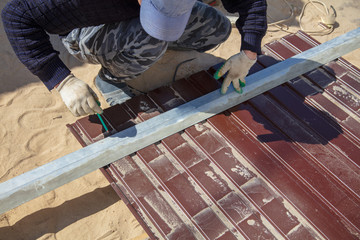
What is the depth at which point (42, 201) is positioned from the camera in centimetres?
218

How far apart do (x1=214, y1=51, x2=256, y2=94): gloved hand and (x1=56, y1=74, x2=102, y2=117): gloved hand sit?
2.82 feet

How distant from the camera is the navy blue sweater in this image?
1.70 metres

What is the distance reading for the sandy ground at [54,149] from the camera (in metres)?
2.08

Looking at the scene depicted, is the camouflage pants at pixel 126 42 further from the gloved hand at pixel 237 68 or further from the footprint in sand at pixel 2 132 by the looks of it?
the footprint in sand at pixel 2 132

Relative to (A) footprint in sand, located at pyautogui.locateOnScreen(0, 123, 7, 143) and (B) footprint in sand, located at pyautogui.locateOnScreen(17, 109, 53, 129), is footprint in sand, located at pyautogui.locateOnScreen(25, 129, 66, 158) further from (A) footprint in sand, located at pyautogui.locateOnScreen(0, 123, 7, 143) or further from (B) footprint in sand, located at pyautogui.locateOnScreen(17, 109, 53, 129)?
(A) footprint in sand, located at pyautogui.locateOnScreen(0, 123, 7, 143)

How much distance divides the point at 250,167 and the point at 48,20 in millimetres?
1415

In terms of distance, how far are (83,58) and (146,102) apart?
0.53m

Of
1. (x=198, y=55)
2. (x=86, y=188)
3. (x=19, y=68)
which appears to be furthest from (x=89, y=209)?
(x=198, y=55)

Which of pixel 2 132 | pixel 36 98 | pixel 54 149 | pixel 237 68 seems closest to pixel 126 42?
pixel 237 68

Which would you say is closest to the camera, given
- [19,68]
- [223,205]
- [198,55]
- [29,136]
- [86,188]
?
[223,205]

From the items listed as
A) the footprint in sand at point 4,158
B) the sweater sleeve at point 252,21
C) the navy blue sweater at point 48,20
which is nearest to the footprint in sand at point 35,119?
the footprint in sand at point 4,158

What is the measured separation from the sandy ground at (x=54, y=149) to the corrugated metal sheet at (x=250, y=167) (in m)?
0.30

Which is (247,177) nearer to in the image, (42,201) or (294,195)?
(294,195)

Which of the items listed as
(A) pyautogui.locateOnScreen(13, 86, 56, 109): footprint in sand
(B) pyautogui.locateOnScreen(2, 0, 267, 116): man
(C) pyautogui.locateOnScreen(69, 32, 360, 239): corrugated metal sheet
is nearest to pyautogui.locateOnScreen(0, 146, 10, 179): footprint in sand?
(A) pyautogui.locateOnScreen(13, 86, 56, 109): footprint in sand
